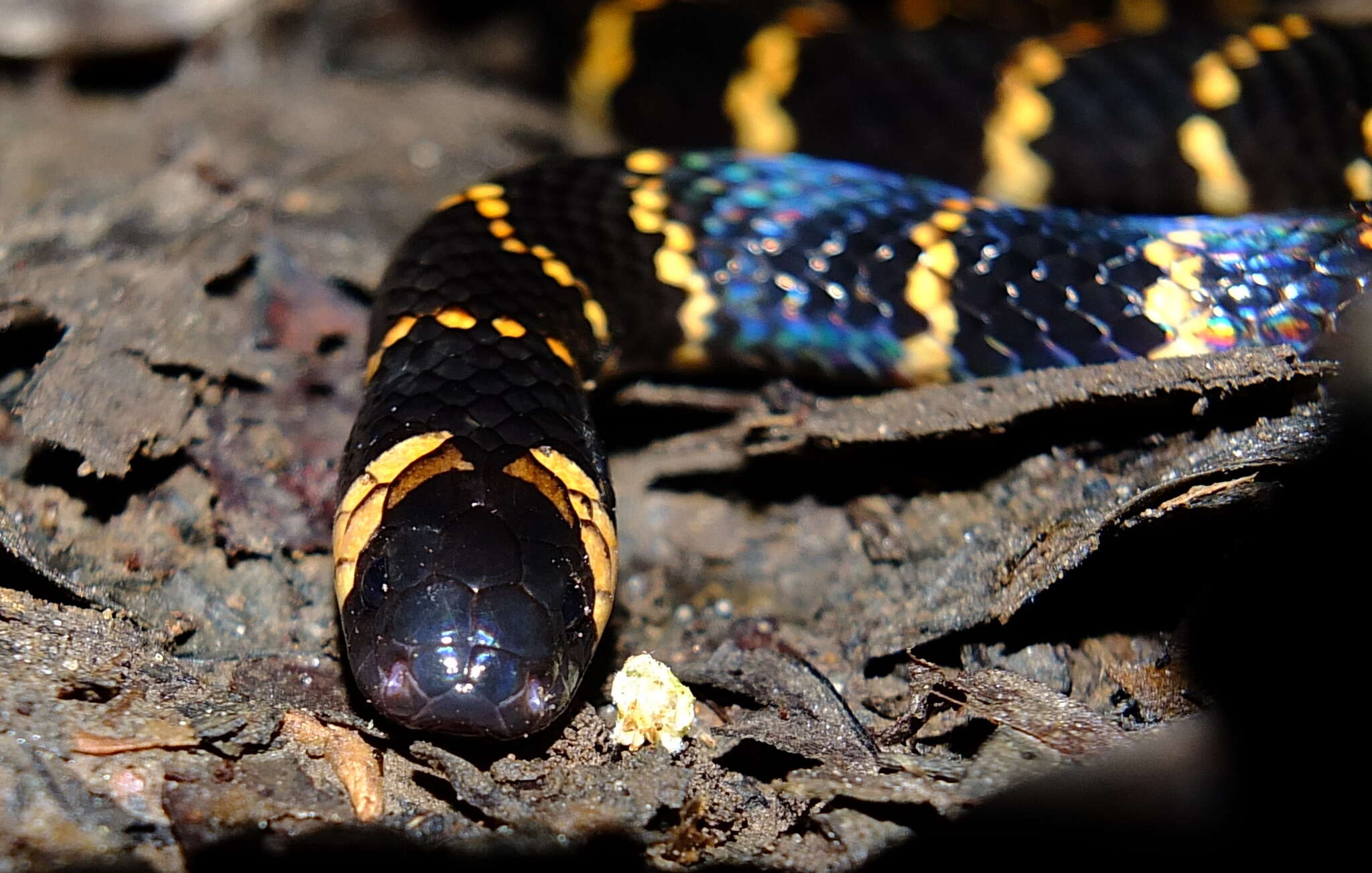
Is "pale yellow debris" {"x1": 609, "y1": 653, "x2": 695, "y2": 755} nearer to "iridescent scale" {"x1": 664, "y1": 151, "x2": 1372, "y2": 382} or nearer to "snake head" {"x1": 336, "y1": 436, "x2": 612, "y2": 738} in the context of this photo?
"snake head" {"x1": 336, "y1": 436, "x2": 612, "y2": 738}

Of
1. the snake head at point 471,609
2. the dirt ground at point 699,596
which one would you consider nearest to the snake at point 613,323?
the snake head at point 471,609

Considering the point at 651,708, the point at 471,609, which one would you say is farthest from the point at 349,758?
the point at 651,708

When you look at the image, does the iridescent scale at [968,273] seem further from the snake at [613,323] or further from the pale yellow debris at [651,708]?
the pale yellow debris at [651,708]

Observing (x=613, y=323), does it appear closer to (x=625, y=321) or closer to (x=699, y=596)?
(x=625, y=321)

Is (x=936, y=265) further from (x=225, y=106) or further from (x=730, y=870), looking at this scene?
(x=225, y=106)

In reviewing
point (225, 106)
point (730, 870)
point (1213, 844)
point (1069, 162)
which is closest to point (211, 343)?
point (225, 106)
